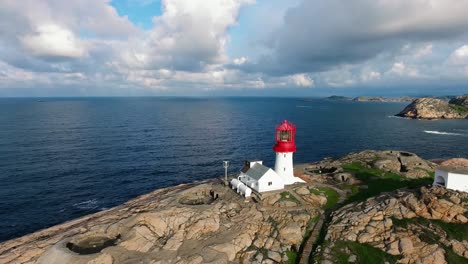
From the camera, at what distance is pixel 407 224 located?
3122 centimetres

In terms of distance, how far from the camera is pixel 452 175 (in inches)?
1412

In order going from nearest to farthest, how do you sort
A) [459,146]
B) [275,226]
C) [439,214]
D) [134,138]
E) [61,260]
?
[61,260], [439,214], [275,226], [459,146], [134,138]

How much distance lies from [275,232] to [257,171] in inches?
469

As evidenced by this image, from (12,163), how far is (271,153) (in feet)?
233

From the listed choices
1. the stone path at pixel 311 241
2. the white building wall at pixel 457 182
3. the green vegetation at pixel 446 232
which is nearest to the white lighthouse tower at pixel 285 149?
the stone path at pixel 311 241

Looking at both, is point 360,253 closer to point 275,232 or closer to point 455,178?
point 275,232

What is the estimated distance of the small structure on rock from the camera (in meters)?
43.1

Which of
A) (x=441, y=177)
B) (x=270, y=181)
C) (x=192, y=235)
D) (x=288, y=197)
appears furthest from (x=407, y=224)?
(x=192, y=235)

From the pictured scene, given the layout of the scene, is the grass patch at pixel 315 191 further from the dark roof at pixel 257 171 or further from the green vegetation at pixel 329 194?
the dark roof at pixel 257 171

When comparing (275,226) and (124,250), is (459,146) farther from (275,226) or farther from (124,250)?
(124,250)

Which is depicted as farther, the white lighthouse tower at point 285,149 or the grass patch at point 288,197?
the white lighthouse tower at point 285,149

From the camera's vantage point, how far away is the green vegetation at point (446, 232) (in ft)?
89.8

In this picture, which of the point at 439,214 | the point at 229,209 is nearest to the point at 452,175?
the point at 439,214

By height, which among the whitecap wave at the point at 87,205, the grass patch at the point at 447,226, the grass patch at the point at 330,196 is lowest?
the whitecap wave at the point at 87,205
